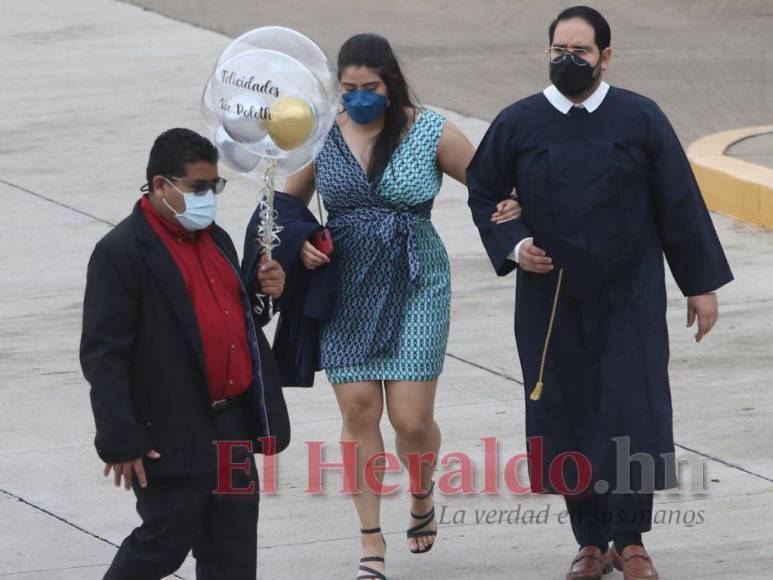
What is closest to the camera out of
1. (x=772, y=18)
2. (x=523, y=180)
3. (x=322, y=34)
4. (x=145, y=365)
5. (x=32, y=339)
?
(x=145, y=365)

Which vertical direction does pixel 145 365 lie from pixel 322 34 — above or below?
above

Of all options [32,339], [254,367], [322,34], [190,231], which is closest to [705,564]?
[254,367]

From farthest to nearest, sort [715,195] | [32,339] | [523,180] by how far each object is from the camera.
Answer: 1. [715,195]
2. [32,339]
3. [523,180]

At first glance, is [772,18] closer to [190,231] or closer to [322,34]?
[322,34]

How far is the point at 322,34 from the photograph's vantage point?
17312mm

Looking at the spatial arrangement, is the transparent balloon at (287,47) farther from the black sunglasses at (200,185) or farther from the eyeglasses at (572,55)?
the eyeglasses at (572,55)

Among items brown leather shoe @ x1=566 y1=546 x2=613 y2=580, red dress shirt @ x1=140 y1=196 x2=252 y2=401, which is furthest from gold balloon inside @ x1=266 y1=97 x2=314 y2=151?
brown leather shoe @ x1=566 y1=546 x2=613 y2=580

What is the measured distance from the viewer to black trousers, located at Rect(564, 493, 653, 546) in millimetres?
5707

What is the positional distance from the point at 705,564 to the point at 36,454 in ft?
9.14

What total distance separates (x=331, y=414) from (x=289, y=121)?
2.63m

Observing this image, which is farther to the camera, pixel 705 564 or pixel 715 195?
pixel 715 195

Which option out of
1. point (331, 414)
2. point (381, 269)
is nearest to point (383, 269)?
point (381, 269)

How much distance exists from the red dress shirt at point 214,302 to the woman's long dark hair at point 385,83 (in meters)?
0.95

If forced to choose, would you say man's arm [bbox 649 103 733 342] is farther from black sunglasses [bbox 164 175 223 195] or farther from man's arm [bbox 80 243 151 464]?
man's arm [bbox 80 243 151 464]
